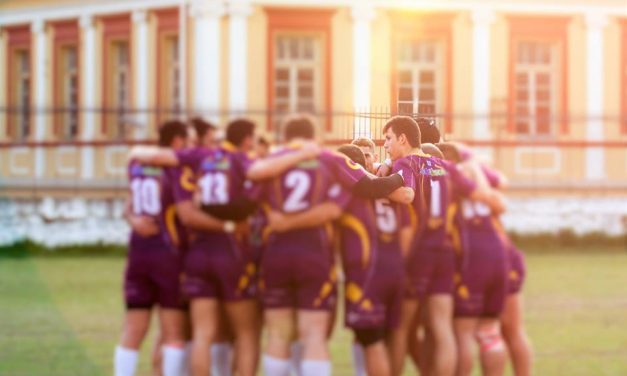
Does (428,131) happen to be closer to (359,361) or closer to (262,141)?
(359,361)

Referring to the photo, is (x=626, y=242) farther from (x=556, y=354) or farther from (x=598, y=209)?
(x=556, y=354)

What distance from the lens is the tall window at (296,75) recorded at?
1021 inches

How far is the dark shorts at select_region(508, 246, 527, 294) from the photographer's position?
291 inches

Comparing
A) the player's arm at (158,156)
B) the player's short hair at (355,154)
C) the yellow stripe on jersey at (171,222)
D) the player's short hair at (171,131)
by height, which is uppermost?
the player's short hair at (355,154)

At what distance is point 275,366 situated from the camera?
20.6 ft

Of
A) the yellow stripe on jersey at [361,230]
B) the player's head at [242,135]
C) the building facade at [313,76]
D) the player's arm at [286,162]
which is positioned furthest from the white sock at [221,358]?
the building facade at [313,76]

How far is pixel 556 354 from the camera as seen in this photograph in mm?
10961

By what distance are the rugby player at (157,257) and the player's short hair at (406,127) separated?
6465 mm

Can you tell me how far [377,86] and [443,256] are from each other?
245 inches

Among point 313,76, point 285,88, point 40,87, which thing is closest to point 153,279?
point 313,76

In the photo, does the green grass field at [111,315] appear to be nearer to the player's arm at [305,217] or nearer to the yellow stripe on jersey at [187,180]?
the yellow stripe on jersey at [187,180]

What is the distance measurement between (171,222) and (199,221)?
61 centimetres

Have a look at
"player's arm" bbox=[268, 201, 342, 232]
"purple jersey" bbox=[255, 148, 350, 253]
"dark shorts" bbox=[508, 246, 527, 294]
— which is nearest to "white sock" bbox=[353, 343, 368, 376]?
"dark shorts" bbox=[508, 246, 527, 294]

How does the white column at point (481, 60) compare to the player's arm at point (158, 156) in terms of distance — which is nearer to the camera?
the player's arm at point (158, 156)
